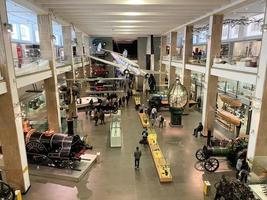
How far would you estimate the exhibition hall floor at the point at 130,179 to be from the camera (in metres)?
9.20

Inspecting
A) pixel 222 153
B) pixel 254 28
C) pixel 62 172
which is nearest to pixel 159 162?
pixel 222 153

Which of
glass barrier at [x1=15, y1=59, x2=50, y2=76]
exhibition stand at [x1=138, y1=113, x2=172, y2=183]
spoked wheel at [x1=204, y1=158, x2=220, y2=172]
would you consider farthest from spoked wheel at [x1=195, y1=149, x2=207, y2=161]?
glass barrier at [x1=15, y1=59, x2=50, y2=76]

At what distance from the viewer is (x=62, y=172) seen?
35.1 ft

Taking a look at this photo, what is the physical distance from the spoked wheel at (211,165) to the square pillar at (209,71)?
15.3ft

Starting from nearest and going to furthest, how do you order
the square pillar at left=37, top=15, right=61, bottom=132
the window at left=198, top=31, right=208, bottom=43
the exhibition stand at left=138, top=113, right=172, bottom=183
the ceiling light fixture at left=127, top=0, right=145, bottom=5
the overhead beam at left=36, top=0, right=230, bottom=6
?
the exhibition stand at left=138, top=113, right=172, bottom=183
the overhead beam at left=36, top=0, right=230, bottom=6
the ceiling light fixture at left=127, top=0, right=145, bottom=5
the square pillar at left=37, top=15, right=61, bottom=132
the window at left=198, top=31, right=208, bottom=43

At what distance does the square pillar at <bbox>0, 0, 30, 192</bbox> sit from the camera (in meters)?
8.13

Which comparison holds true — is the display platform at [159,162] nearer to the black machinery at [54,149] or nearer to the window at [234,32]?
the black machinery at [54,149]

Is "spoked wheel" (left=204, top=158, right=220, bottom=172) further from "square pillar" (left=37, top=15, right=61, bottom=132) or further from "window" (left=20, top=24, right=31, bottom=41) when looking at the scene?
"window" (left=20, top=24, right=31, bottom=41)

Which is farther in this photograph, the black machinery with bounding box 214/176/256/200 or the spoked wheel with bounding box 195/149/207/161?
the spoked wheel with bounding box 195/149/207/161

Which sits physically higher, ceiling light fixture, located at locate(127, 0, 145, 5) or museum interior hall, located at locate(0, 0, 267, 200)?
ceiling light fixture, located at locate(127, 0, 145, 5)

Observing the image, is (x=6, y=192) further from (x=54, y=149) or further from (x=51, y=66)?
(x=51, y=66)

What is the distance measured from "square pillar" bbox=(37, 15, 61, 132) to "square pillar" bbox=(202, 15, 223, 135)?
32.1ft

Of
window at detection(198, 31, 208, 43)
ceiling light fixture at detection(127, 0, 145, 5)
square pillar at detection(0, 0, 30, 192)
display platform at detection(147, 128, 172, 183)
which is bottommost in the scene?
display platform at detection(147, 128, 172, 183)

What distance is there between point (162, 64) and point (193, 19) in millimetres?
13372
